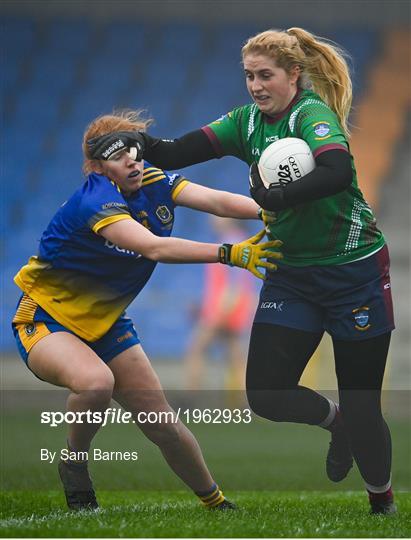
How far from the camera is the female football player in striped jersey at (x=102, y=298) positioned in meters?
4.96

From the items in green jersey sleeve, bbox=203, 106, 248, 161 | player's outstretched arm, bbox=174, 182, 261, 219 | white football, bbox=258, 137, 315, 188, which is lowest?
player's outstretched arm, bbox=174, 182, 261, 219

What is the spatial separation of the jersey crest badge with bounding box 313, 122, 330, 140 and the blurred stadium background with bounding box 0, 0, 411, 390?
42.0 feet

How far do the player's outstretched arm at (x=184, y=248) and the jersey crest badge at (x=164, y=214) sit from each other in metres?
0.36

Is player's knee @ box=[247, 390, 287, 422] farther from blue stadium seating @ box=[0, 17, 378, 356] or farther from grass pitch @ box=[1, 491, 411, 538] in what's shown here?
blue stadium seating @ box=[0, 17, 378, 356]

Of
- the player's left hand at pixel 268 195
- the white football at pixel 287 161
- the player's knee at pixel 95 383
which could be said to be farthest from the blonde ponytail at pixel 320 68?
the player's knee at pixel 95 383

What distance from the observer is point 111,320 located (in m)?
5.17

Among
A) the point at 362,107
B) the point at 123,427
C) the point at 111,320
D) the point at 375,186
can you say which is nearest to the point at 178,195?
the point at 111,320

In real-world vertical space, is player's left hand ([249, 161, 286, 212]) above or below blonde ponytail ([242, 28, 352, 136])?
below

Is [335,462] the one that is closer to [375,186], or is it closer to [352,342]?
[352,342]

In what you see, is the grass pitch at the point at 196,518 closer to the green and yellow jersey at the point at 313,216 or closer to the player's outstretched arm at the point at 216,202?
the green and yellow jersey at the point at 313,216

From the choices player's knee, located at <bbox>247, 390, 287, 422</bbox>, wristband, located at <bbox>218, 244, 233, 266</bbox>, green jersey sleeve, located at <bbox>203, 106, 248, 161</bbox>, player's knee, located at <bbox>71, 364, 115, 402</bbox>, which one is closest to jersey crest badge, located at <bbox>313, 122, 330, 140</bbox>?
green jersey sleeve, located at <bbox>203, 106, 248, 161</bbox>

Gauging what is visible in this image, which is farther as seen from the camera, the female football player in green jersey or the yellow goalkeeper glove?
the female football player in green jersey

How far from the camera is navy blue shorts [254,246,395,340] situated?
16.3ft

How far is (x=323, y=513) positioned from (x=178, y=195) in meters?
1.70
